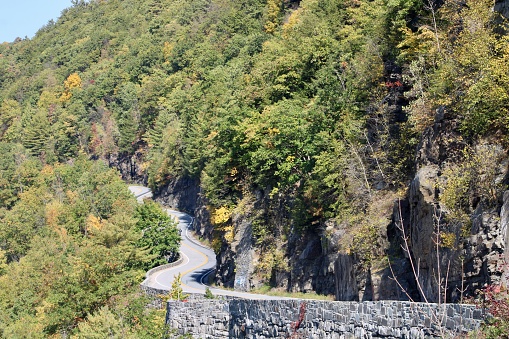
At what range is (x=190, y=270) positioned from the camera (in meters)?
50.0

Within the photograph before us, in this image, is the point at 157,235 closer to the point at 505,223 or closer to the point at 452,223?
the point at 452,223

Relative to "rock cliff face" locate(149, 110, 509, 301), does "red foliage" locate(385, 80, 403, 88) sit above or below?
above

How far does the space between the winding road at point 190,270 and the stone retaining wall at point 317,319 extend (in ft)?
44.9

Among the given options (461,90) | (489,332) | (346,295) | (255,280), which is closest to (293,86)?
(255,280)

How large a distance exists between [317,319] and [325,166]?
17250 mm

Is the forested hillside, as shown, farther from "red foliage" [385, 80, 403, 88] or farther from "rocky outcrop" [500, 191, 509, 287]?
"red foliage" [385, 80, 403, 88]

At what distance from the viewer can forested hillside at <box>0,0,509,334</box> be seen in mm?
17797

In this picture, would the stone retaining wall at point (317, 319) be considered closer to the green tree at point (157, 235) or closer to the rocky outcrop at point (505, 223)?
the rocky outcrop at point (505, 223)

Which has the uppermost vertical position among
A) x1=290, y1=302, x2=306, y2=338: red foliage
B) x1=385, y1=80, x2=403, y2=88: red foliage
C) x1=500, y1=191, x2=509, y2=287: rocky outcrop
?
x1=385, y1=80, x2=403, y2=88: red foliage

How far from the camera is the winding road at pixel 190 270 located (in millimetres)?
38062

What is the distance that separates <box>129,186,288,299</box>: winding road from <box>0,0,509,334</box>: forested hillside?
1.69 meters

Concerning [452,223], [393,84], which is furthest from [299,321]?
[393,84]

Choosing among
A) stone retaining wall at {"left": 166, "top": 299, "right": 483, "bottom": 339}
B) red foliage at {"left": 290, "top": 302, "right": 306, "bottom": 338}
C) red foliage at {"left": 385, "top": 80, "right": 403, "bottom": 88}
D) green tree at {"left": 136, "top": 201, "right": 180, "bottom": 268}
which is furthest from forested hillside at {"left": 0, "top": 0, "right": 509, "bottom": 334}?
green tree at {"left": 136, "top": 201, "right": 180, "bottom": 268}

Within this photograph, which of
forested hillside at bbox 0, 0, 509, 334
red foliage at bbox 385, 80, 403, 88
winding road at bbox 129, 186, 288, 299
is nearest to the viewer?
forested hillside at bbox 0, 0, 509, 334
